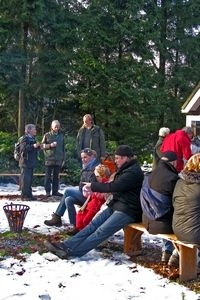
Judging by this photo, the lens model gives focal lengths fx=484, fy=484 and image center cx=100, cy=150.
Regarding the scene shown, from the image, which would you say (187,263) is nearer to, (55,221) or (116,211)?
(116,211)

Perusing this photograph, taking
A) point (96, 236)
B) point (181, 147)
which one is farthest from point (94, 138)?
point (96, 236)

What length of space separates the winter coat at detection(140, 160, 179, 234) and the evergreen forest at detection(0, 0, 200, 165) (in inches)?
447

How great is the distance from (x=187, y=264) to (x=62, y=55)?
559 inches

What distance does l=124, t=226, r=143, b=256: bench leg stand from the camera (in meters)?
6.38

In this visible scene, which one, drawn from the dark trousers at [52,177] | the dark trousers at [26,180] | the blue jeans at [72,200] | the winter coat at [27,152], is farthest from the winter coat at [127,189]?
the dark trousers at [52,177]

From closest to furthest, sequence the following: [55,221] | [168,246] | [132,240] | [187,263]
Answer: [187,263] < [168,246] < [132,240] < [55,221]

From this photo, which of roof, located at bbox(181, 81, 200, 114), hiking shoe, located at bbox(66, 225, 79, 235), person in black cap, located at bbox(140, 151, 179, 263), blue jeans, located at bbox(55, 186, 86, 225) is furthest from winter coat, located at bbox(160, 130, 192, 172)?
roof, located at bbox(181, 81, 200, 114)

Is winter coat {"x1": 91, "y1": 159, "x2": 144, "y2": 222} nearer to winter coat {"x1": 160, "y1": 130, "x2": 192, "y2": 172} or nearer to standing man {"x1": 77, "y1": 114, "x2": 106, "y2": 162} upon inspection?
winter coat {"x1": 160, "y1": 130, "x2": 192, "y2": 172}

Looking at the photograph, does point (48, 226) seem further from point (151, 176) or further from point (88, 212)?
point (151, 176)

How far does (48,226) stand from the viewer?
775 cm

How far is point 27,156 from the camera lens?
10336mm

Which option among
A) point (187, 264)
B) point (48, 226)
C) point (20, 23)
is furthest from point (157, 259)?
point (20, 23)

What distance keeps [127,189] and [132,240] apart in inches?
30.3

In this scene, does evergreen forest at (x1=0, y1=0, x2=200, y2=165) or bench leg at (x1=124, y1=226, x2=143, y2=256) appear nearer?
bench leg at (x1=124, y1=226, x2=143, y2=256)
